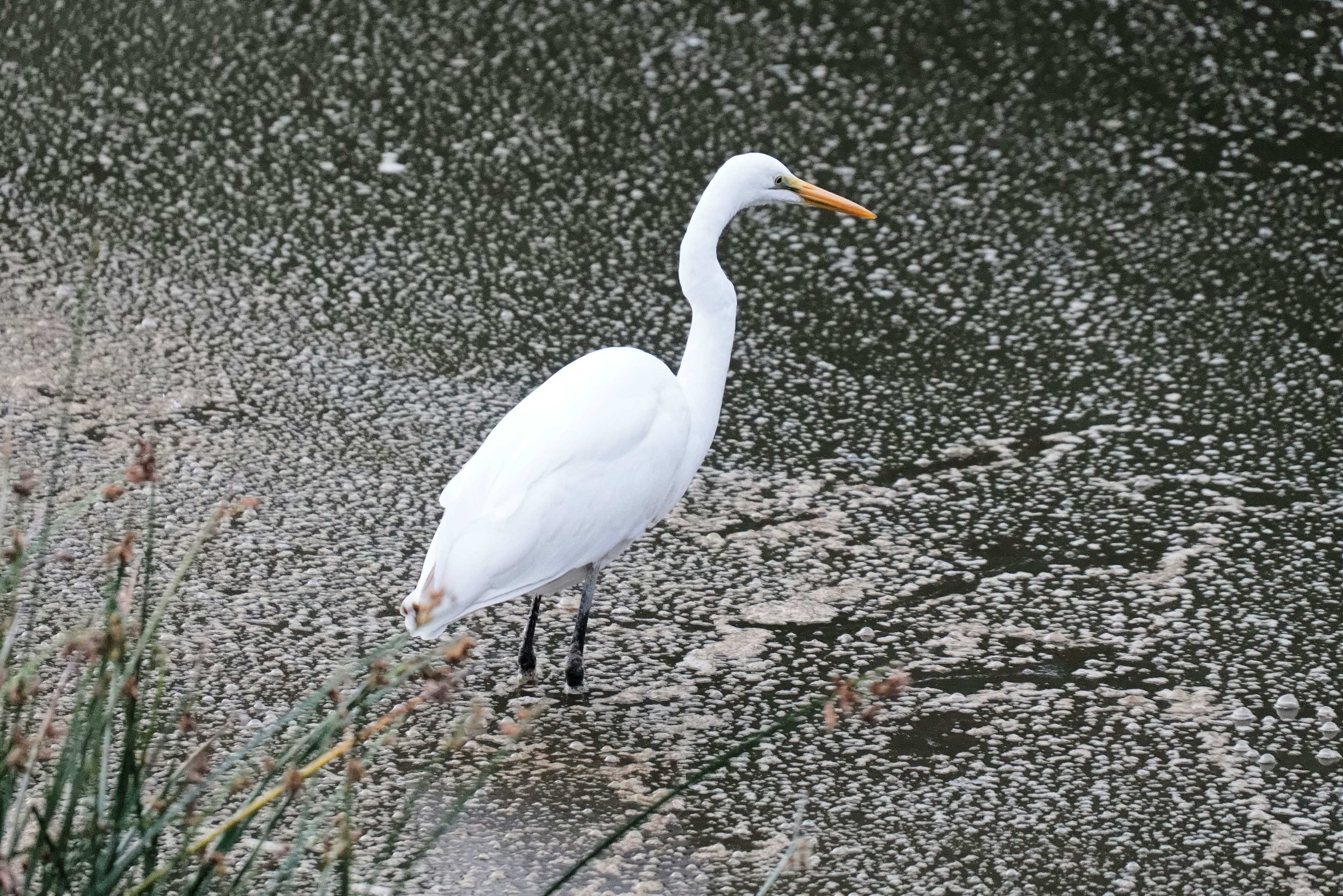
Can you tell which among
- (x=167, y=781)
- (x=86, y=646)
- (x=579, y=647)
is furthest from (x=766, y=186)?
(x=86, y=646)

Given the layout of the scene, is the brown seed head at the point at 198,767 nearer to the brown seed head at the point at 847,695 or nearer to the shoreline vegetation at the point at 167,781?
the shoreline vegetation at the point at 167,781

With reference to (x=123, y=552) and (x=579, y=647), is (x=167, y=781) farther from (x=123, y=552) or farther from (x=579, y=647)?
(x=579, y=647)

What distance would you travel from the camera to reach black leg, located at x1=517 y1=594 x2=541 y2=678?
316 cm

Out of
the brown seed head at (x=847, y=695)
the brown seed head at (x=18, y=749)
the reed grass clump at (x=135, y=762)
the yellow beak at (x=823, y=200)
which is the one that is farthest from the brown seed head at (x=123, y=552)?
the yellow beak at (x=823, y=200)

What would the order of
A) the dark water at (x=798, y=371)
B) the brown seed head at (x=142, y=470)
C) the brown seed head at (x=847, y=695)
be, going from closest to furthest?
1. the brown seed head at (x=847, y=695)
2. the brown seed head at (x=142, y=470)
3. the dark water at (x=798, y=371)

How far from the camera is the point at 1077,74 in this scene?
5.56 meters

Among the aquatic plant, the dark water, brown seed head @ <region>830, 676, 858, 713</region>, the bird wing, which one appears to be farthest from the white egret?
brown seed head @ <region>830, 676, 858, 713</region>

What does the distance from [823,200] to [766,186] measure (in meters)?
0.19

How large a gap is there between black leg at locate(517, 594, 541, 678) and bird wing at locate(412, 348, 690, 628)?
159mm

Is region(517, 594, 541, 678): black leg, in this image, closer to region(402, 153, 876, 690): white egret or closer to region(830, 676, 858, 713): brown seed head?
region(402, 153, 876, 690): white egret

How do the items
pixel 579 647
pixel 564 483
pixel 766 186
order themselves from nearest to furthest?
pixel 564 483
pixel 579 647
pixel 766 186

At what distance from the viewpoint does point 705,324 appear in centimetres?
330

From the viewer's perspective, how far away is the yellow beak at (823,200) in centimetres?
351

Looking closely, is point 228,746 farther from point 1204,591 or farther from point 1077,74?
point 1077,74
